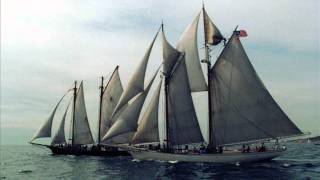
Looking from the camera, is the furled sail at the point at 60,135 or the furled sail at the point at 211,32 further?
the furled sail at the point at 60,135

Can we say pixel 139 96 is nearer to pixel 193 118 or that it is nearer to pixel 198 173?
pixel 193 118

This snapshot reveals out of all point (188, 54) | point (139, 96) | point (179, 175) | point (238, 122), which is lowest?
point (179, 175)

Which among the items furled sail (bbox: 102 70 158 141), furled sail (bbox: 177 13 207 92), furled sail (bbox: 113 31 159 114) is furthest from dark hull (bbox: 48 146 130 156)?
furled sail (bbox: 177 13 207 92)

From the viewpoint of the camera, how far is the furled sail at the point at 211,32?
223 ft

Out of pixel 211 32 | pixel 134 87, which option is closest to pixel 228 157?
pixel 134 87

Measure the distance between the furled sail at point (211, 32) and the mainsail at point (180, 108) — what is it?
16.7ft

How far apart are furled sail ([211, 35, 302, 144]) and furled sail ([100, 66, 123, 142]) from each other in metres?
29.4

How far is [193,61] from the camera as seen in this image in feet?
217

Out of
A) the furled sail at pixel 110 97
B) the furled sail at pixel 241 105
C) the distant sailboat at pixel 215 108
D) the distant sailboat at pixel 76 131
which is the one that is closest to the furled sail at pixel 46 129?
the distant sailboat at pixel 76 131

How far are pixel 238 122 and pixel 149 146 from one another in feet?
47.0

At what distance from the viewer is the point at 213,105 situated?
65250mm

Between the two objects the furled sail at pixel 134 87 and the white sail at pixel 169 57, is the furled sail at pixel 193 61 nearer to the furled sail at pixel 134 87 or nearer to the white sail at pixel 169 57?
the white sail at pixel 169 57

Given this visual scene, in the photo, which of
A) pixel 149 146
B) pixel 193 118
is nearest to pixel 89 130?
pixel 149 146

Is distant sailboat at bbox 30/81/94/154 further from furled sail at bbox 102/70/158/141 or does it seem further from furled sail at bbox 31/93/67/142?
furled sail at bbox 102/70/158/141
